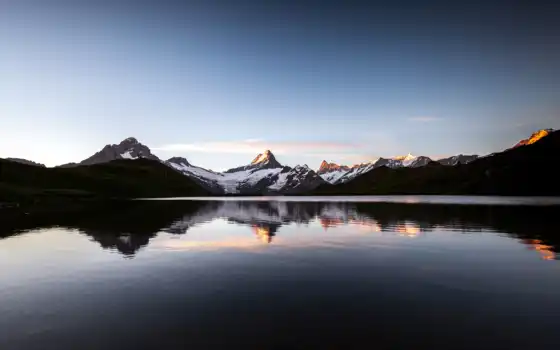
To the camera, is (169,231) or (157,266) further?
(169,231)

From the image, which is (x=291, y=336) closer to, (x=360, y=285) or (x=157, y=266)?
(x=360, y=285)

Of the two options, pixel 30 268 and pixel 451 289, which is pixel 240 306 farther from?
pixel 30 268

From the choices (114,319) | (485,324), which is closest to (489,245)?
(485,324)

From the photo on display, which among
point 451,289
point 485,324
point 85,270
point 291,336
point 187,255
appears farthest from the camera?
point 187,255

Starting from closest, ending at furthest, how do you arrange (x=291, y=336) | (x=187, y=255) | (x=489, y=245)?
(x=291, y=336)
(x=187, y=255)
(x=489, y=245)

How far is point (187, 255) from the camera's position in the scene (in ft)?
121

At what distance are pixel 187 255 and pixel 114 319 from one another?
18.6 metres

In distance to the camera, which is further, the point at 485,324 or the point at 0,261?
the point at 0,261

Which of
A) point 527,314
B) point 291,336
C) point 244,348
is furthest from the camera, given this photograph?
point 527,314

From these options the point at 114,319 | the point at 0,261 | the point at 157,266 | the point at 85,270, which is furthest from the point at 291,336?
the point at 0,261

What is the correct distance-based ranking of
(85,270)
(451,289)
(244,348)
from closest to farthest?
(244,348) < (451,289) < (85,270)

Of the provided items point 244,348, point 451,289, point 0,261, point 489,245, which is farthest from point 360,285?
point 0,261

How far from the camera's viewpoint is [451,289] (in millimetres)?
24344

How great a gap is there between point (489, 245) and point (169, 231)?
45499 mm
